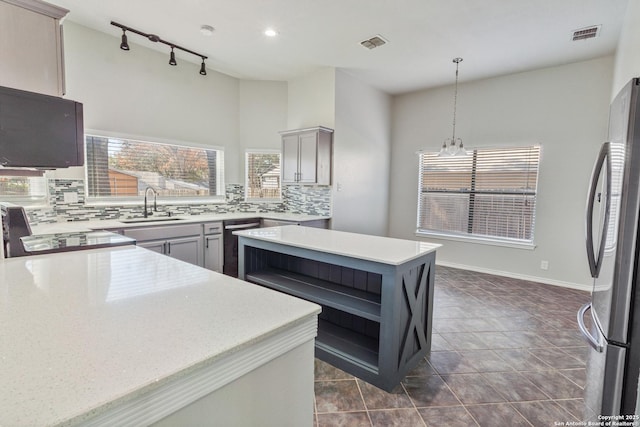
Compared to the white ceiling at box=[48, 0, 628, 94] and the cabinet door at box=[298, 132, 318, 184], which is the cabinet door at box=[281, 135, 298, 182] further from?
the white ceiling at box=[48, 0, 628, 94]

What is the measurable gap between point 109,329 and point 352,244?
1.65 m

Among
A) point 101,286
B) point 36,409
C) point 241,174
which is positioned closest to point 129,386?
point 36,409

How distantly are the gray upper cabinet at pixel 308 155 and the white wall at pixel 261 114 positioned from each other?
0.44 metres

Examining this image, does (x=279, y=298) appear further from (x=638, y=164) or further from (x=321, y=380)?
(x=638, y=164)

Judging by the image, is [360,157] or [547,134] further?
[360,157]

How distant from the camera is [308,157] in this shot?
169 inches

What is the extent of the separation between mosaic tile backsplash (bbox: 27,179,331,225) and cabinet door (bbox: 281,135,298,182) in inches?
12.4

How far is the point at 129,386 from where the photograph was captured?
601 mm

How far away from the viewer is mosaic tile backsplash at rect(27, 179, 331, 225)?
10.4 ft

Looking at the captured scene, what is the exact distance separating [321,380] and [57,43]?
2453mm

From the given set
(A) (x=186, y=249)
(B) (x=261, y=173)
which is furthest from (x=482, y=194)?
(A) (x=186, y=249)

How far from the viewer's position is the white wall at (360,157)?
446 centimetres

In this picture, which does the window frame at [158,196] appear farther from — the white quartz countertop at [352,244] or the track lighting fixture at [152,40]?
the white quartz countertop at [352,244]

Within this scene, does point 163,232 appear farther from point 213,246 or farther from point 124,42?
point 124,42
